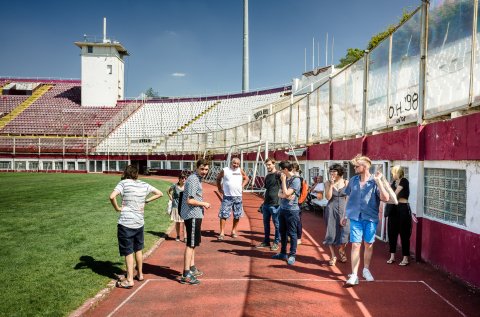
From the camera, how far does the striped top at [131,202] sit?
19.0ft

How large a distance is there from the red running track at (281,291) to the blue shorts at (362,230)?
69 centimetres

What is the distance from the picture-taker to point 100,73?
2219 inches

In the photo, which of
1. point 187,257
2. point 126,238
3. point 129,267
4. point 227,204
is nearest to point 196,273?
point 187,257

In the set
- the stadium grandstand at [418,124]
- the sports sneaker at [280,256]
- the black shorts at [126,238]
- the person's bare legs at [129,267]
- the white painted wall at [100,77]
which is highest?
the white painted wall at [100,77]

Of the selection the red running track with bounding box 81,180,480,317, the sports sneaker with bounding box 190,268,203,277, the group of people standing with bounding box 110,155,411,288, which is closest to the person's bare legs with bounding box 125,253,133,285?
the group of people standing with bounding box 110,155,411,288

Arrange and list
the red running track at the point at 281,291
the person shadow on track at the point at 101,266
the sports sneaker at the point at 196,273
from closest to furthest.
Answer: the red running track at the point at 281,291
the sports sneaker at the point at 196,273
the person shadow on track at the point at 101,266

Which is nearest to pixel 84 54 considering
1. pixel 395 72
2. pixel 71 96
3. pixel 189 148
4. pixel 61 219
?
pixel 71 96

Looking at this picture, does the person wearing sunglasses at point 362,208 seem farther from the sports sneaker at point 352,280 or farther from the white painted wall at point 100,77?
the white painted wall at point 100,77

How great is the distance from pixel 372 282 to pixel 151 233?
18.0 feet

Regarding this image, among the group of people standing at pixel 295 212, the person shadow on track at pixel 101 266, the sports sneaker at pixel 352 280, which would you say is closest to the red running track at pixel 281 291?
the sports sneaker at pixel 352 280

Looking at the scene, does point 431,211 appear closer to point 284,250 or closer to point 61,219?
point 284,250

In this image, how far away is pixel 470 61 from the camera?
605 centimetres

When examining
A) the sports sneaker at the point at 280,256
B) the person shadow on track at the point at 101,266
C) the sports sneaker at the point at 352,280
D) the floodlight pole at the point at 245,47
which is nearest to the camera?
the sports sneaker at the point at 352,280

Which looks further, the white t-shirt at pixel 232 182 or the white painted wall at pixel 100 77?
the white painted wall at pixel 100 77
